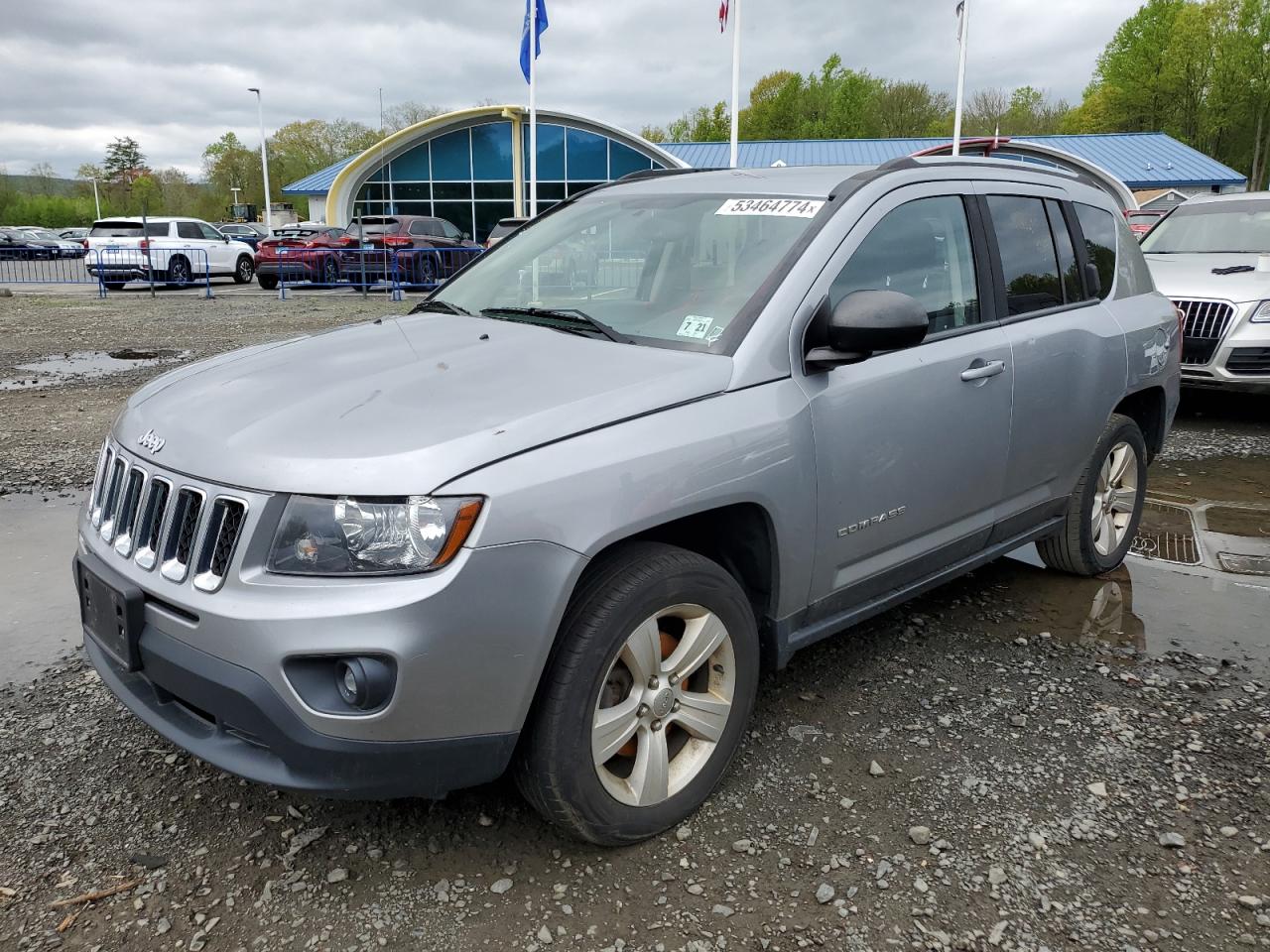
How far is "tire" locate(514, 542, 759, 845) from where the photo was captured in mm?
2381

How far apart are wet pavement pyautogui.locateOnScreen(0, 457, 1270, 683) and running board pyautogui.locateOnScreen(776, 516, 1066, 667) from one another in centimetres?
42

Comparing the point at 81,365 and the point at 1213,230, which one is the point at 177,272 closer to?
the point at 81,365

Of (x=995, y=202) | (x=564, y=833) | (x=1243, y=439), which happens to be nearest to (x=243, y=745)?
(x=564, y=833)

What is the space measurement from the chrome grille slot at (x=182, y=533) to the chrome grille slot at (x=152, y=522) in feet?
0.17

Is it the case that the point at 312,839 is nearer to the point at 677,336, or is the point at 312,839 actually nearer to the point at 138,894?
the point at 138,894

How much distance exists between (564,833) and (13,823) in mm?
1557

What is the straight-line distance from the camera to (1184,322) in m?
8.34

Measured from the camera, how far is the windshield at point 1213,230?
9164 millimetres

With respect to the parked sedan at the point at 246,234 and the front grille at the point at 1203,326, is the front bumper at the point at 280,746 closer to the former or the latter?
the front grille at the point at 1203,326

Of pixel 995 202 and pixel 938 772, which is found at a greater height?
pixel 995 202

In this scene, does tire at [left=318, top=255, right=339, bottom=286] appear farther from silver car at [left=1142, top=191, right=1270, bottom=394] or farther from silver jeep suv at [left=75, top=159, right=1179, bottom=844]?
silver jeep suv at [left=75, top=159, right=1179, bottom=844]

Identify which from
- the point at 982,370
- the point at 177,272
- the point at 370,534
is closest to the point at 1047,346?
the point at 982,370

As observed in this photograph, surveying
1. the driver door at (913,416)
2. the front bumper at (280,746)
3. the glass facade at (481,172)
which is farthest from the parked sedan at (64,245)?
the front bumper at (280,746)

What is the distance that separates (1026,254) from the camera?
12.9 ft
